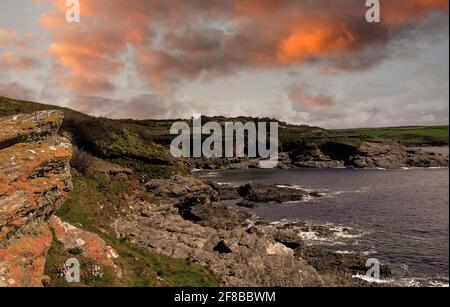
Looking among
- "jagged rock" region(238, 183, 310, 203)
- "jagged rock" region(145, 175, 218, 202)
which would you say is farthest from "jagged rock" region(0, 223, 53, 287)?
"jagged rock" region(238, 183, 310, 203)

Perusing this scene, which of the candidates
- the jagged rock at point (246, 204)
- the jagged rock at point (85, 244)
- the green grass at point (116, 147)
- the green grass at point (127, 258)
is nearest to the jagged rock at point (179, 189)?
the green grass at point (116, 147)

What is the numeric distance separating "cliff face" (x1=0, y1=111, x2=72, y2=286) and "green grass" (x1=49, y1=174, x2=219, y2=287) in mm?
2360

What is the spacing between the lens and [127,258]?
97.5ft

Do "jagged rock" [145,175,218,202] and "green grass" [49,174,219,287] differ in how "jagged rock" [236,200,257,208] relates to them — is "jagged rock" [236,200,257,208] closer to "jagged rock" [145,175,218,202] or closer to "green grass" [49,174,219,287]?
"jagged rock" [145,175,218,202]

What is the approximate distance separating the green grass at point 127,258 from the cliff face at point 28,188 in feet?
7.74

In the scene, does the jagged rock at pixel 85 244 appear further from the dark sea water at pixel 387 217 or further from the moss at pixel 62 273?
the dark sea water at pixel 387 217

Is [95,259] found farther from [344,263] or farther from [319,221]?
[319,221]

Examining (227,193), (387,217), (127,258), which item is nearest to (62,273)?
(127,258)

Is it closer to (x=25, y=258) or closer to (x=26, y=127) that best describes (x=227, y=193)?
(x=26, y=127)

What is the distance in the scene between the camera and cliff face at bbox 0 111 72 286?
1975 centimetres

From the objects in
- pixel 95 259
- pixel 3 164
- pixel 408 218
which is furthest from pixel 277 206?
pixel 3 164

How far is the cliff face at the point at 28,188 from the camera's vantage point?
64.8 ft

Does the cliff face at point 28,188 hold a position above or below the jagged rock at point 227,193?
above
